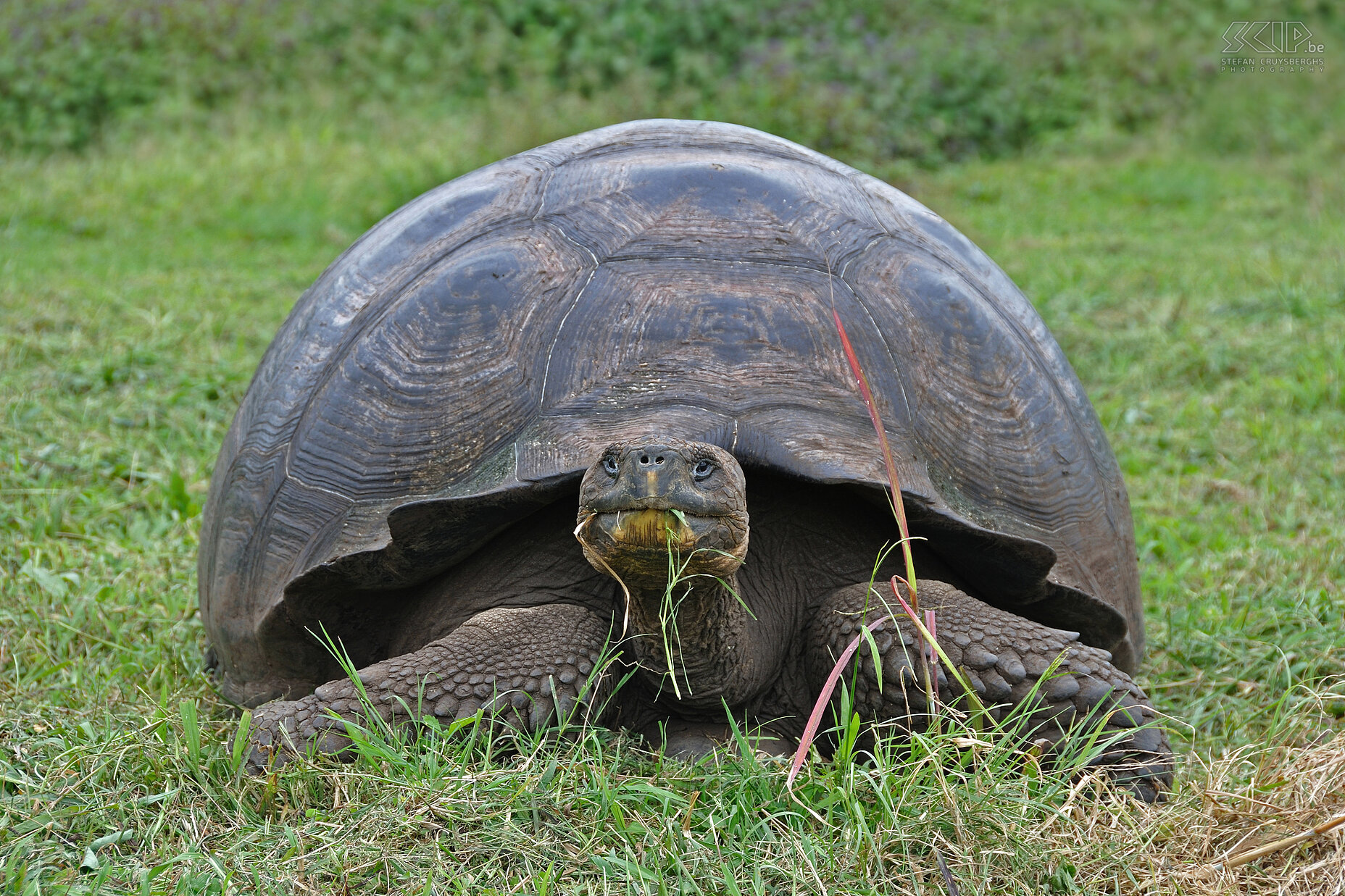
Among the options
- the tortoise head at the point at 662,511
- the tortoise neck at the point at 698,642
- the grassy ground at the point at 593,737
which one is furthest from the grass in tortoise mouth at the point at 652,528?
the grassy ground at the point at 593,737

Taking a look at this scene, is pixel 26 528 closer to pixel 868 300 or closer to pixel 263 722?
pixel 263 722

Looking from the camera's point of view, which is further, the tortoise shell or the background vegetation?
the tortoise shell

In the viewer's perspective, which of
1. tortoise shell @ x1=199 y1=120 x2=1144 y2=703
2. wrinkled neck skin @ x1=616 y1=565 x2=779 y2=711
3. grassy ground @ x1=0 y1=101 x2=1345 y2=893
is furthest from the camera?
tortoise shell @ x1=199 y1=120 x2=1144 y2=703

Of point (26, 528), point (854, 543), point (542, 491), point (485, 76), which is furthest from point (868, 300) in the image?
point (485, 76)

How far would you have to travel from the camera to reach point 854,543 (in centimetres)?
251

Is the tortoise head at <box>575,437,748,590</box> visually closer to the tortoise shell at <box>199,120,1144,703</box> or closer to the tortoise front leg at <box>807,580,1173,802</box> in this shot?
the tortoise shell at <box>199,120,1144,703</box>

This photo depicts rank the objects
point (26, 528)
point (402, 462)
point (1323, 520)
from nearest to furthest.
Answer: point (402, 462), point (26, 528), point (1323, 520)

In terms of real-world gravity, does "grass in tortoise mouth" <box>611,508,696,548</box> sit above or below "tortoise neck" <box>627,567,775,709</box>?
above

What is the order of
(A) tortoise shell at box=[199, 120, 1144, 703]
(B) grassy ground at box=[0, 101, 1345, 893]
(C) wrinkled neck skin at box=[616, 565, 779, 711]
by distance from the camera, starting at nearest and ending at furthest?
(B) grassy ground at box=[0, 101, 1345, 893] < (C) wrinkled neck skin at box=[616, 565, 779, 711] < (A) tortoise shell at box=[199, 120, 1144, 703]

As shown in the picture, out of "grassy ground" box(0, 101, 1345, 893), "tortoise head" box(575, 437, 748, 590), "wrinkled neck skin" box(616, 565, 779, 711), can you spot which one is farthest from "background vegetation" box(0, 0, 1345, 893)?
"tortoise head" box(575, 437, 748, 590)

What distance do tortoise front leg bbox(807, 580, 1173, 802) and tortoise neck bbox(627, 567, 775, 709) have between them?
19 centimetres

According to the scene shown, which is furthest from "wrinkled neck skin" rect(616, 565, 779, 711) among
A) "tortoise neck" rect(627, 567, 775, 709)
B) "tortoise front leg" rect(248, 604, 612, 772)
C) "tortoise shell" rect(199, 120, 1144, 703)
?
"tortoise shell" rect(199, 120, 1144, 703)

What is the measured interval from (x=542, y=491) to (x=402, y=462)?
1.13ft

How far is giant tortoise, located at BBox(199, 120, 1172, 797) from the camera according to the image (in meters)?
2.21
